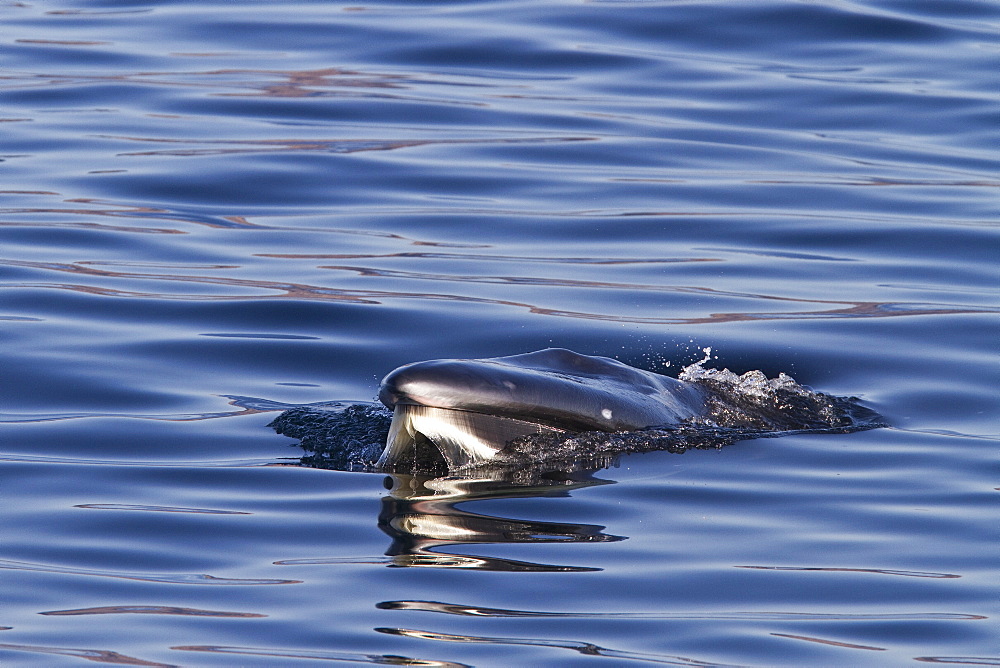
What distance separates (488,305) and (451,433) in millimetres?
4158

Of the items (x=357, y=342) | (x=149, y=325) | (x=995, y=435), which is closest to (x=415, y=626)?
(x=995, y=435)

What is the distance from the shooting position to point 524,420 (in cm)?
705

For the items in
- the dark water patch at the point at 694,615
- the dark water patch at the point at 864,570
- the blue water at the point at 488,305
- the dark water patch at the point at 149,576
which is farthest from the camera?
the dark water patch at the point at 864,570

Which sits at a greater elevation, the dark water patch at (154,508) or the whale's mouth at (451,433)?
the whale's mouth at (451,433)

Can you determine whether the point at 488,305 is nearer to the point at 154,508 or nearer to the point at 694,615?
the point at 154,508

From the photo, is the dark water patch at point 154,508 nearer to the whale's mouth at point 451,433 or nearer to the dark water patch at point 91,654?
the whale's mouth at point 451,433

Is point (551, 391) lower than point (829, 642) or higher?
higher

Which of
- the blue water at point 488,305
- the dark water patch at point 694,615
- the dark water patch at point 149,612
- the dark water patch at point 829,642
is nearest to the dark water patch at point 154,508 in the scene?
the blue water at point 488,305

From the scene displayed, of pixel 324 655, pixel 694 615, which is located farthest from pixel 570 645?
pixel 324 655

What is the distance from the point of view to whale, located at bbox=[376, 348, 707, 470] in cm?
676

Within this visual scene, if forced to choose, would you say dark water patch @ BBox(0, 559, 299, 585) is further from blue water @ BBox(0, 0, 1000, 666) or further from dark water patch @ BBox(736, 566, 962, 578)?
dark water patch @ BBox(736, 566, 962, 578)

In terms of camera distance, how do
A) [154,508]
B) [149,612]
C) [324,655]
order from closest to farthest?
[324,655] → [149,612] → [154,508]

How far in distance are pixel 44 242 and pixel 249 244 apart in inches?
63.5

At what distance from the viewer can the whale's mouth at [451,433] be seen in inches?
271
